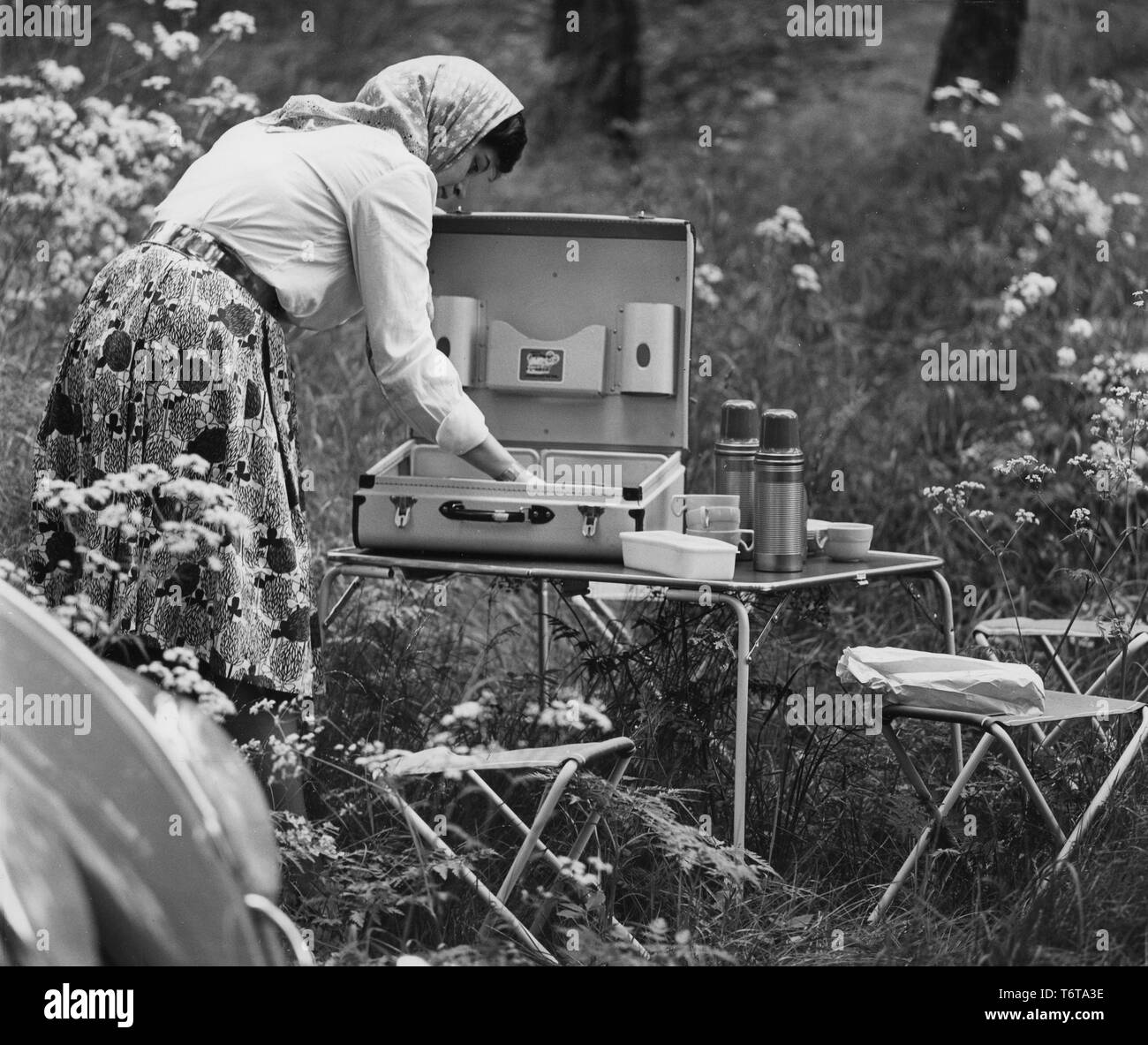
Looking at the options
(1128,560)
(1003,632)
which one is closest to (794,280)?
(1128,560)

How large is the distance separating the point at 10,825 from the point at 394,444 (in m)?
3.86

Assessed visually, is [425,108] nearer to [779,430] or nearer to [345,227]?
[345,227]

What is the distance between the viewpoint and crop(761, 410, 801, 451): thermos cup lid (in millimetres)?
3465

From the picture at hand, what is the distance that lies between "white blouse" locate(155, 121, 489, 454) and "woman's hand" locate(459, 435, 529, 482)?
0.06m

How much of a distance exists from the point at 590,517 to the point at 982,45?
6345 mm

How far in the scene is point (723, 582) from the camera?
330 centimetres

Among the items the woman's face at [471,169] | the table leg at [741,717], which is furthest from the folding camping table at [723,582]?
the woman's face at [471,169]

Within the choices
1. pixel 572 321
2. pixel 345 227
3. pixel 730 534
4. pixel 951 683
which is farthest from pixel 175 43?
pixel 951 683

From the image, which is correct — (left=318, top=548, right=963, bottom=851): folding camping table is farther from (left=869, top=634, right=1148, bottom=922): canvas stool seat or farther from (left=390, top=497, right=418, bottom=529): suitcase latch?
(left=869, top=634, right=1148, bottom=922): canvas stool seat

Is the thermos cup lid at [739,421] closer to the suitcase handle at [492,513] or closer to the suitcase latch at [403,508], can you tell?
the suitcase handle at [492,513]

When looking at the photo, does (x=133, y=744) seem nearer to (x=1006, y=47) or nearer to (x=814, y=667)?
(x=814, y=667)

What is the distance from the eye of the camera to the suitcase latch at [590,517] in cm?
351

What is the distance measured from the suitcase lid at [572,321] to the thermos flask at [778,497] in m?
0.70

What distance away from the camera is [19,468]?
4.90 metres
